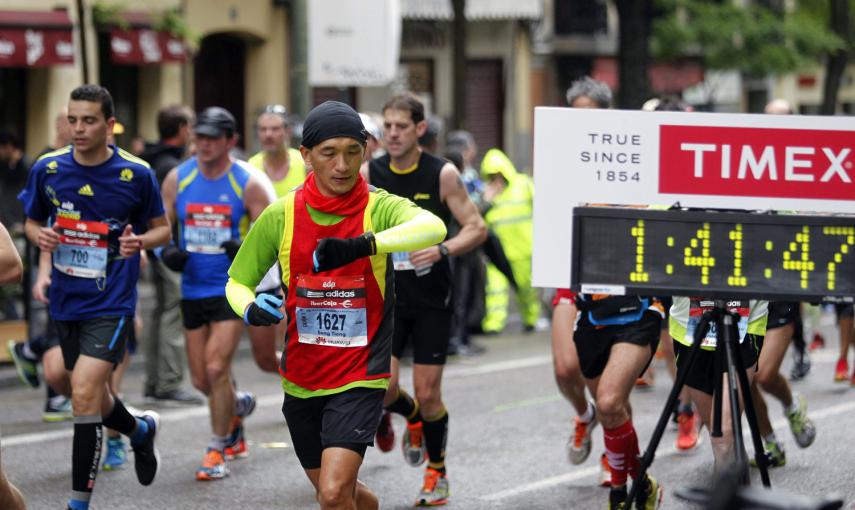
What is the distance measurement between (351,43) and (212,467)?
6.88m

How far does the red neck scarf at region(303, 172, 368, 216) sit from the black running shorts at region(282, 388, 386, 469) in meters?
0.69

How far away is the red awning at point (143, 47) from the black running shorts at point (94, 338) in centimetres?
1367

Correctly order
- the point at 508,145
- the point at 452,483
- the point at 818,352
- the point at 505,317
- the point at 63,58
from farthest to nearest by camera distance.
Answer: the point at 508,145
the point at 63,58
the point at 505,317
the point at 818,352
the point at 452,483

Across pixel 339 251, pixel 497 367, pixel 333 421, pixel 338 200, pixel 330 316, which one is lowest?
pixel 497 367

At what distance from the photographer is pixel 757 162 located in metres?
6.48

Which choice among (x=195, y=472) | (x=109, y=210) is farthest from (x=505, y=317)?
(x=109, y=210)

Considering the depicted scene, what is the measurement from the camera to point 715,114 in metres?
6.52

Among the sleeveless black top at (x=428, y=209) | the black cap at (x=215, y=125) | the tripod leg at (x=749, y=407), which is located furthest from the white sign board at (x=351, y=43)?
the tripod leg at (x=749, y=407)

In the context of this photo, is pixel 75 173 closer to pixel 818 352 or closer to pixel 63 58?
pixel 818 352

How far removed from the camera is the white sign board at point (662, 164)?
6.48m

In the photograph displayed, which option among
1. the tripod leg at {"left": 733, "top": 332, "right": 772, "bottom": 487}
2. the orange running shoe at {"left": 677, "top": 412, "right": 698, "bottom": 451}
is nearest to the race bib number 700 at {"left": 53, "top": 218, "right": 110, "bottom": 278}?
the tripod leg at {"left": 733, "top": 332, "right": 772, "bottom": 487}

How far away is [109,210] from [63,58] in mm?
12647

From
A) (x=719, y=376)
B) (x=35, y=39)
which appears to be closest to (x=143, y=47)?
(x=35, y=39)

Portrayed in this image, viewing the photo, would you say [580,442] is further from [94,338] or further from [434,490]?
[94,338]
